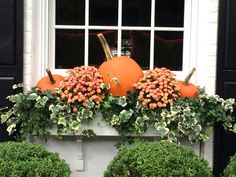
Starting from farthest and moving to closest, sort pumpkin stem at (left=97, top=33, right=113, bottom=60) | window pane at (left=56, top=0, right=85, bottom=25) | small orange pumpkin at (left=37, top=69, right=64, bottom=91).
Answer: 1. window pane at (left=56, top=0, right=85, bottom=25)
2. pumpkin stem at (left=97, top=33, right=113, bottom=60)
3. small orange pumpkin at (left=37, top=69, right=64, bottom=91)

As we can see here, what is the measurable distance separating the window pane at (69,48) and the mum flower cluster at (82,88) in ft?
1.43

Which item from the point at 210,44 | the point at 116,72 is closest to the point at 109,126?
the point at 116,72

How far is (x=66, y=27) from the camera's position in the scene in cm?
593

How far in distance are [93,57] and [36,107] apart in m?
0.90

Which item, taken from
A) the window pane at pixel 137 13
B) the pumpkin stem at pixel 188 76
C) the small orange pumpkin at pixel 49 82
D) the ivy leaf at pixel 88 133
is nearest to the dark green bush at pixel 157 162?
the ivy leaf at pixel 88 133

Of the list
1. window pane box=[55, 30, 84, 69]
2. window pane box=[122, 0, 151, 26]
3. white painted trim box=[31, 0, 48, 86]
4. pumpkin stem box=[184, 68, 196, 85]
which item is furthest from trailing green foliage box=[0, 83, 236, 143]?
window pane box=[122, 0, 151, 26]

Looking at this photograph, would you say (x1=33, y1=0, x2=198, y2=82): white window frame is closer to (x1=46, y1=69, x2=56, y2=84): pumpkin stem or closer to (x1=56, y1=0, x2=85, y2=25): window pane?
(x1=56, y1=0, x2=85, y2=25): window pane

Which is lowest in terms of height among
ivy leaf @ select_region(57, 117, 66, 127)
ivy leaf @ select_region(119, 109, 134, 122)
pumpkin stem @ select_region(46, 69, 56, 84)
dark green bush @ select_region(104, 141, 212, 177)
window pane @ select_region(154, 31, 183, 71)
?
dark green bush @ select_region(104, 141, 212, 177)

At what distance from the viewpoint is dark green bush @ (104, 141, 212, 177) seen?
4.79 m

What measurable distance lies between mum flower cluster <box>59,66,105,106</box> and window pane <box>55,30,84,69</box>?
0.44 metres

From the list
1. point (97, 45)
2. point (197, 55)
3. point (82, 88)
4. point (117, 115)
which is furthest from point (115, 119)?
point (197, 55)

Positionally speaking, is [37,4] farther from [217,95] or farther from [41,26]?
[217,95]

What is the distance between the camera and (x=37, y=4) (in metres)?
5.79

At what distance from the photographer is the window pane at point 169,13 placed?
6004 mm
